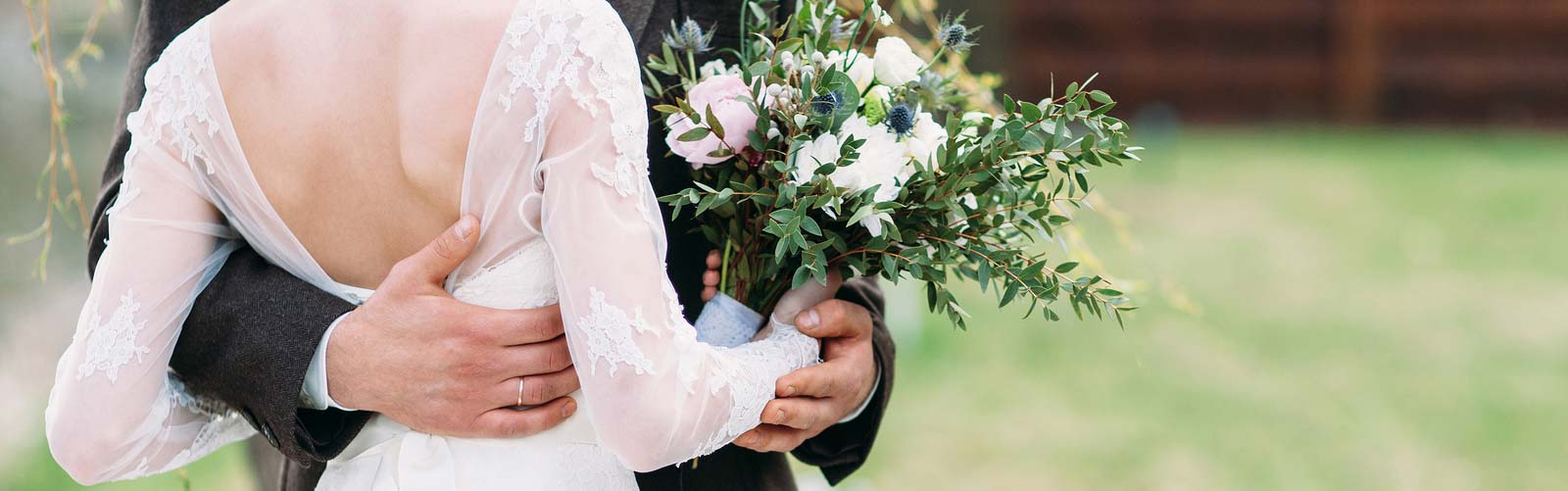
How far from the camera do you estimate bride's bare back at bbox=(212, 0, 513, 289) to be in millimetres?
1572

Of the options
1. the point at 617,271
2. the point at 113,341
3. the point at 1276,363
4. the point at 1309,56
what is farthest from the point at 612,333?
the point at 1309,56

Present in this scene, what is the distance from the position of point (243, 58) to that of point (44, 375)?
5112mm

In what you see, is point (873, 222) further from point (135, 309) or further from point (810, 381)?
point (135, 309)

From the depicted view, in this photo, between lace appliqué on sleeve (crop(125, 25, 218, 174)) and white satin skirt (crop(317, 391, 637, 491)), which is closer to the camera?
lace appliqué on sleeve (crop(125, 25, 218, 174))

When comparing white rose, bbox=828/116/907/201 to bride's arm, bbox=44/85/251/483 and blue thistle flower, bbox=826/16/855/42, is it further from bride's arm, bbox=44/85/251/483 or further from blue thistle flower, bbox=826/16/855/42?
bride's arm, bbox=44/85/251/483

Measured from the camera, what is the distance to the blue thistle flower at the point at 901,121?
71.4 inches

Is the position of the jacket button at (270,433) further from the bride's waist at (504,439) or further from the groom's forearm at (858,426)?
the groom's forearm at (858,426)

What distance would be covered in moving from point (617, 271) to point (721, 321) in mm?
373

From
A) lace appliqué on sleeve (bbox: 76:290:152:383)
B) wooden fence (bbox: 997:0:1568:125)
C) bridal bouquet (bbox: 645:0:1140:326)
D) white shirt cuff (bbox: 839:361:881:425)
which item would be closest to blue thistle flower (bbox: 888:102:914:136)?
bridal bouquet (bbox: 645:0:1140:326)

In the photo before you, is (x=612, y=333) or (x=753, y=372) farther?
(x=753, y=372)

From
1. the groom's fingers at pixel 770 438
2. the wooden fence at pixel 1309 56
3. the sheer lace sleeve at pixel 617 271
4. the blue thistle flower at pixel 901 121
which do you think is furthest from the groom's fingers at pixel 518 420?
the wooden fence at pixel 1309 56

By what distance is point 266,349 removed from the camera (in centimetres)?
180

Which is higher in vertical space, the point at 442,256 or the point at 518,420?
the point at 442,256

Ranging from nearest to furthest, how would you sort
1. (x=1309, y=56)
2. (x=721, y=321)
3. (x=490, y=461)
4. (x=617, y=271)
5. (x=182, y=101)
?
(x=617, y=271) < (x=182, y=101) < (x=490, y=461) < (x=721, y=321) < (x=1309, y=56)
